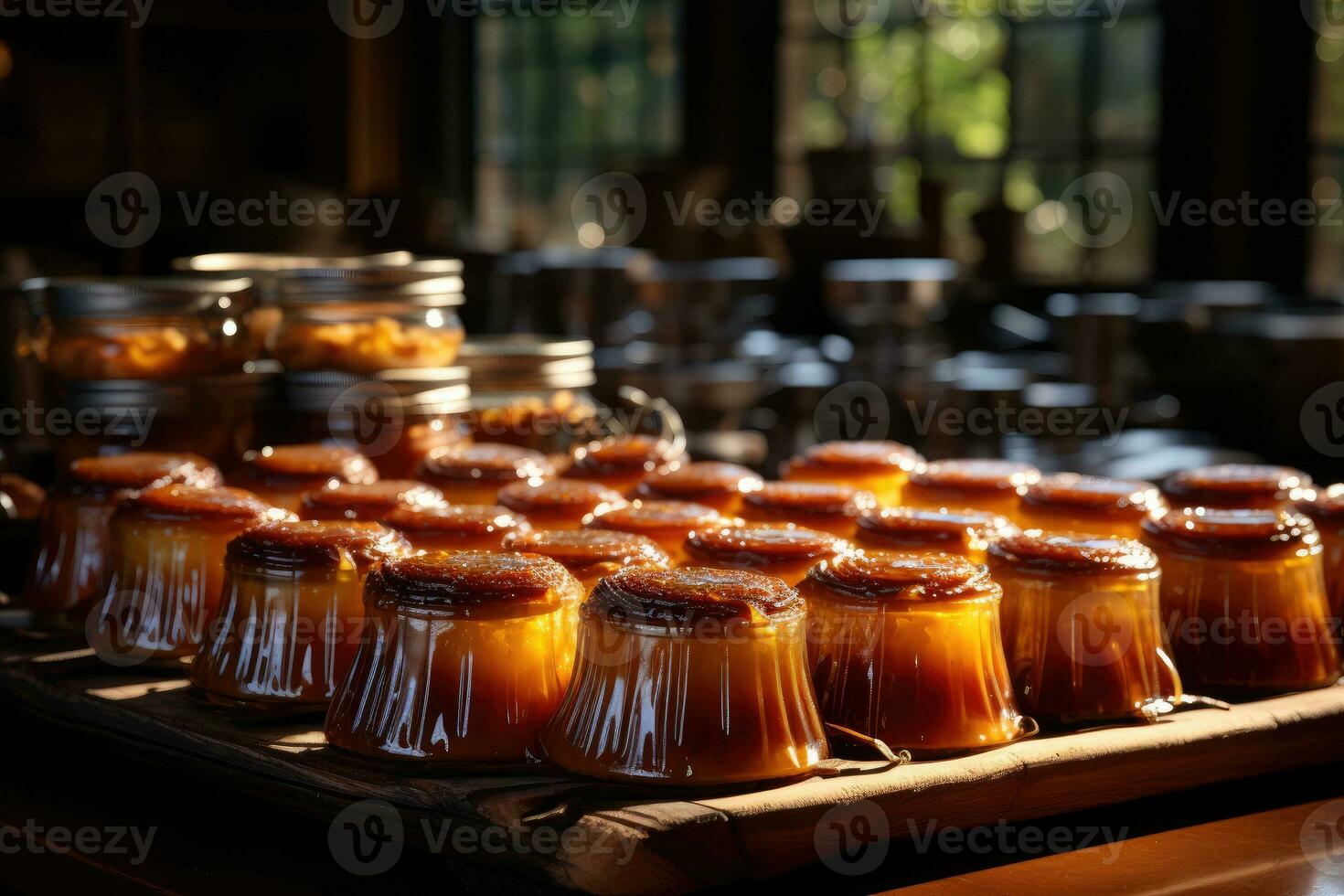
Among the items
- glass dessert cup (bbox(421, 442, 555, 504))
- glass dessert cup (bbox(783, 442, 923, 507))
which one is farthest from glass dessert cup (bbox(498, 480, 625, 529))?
glass dessert cup (bbox(783, 442, 923, 507))

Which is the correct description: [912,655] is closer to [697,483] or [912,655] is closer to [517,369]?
[697,483]

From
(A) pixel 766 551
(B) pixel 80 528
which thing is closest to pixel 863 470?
(A) pixel 766 551

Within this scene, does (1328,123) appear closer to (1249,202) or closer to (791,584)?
(1249,202)

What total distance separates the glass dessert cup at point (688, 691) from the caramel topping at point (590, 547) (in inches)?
8.1

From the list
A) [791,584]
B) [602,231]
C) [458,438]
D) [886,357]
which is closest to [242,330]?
[458,438]

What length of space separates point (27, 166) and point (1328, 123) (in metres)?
3.97

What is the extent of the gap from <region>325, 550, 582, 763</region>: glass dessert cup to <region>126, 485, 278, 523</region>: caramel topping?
0.34 meters

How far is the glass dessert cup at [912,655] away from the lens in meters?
1.30

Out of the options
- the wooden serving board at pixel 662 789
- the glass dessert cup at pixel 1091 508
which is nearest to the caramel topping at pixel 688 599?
the wooden serving board at pixel 662 789

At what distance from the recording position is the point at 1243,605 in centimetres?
154

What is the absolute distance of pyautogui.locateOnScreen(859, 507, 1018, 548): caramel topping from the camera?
5.00ft

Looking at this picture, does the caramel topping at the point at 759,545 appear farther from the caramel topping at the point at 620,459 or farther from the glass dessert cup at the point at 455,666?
the caramel topping at the point at 620,459

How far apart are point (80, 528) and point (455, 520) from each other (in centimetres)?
49

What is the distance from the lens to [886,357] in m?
4.78
